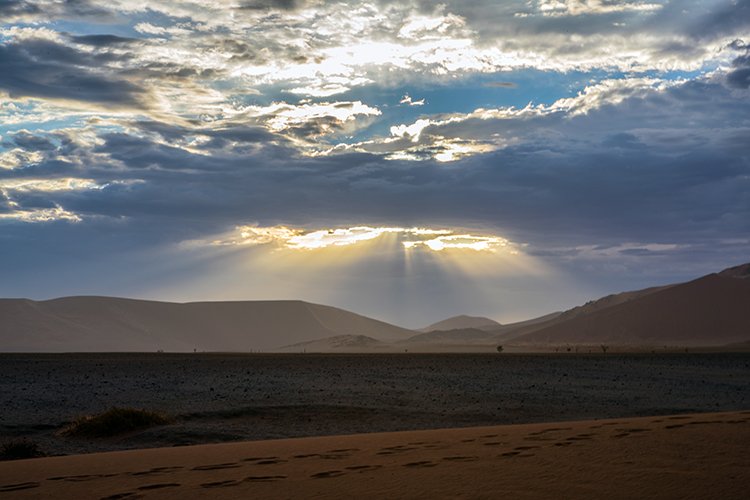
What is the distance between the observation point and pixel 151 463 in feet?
38.8

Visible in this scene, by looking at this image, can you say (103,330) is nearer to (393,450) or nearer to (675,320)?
(675,320)

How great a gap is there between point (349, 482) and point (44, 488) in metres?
4.16

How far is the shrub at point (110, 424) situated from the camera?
19031 mm

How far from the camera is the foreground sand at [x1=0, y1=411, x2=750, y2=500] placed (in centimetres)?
877

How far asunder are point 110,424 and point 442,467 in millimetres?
11867

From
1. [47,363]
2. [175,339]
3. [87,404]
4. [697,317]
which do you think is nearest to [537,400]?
[87,404]

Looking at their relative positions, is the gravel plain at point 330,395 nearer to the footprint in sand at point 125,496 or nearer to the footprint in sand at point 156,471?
the footprint in sand at point 156,471

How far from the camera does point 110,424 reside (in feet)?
62.7

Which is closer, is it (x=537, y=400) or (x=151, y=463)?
(x=151, y=463)

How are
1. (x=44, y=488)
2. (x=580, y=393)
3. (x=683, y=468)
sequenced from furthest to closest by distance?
(x=580, y=393), (x=44, y=488), (x=683, y=468)

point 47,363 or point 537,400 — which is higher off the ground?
point 47,363

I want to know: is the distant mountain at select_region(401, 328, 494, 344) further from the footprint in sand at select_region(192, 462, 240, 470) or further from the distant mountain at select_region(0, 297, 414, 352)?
the footprint in sand at select_region(192, 462, 240, 470)

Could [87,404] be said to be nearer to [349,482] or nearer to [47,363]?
[349,482]

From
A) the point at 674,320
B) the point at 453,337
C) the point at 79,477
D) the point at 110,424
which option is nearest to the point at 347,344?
the point at 453,337
